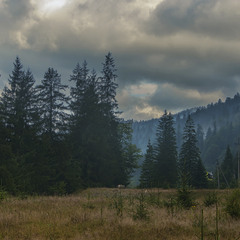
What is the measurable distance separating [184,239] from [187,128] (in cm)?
4271

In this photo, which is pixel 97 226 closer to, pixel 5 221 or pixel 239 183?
pixel 5 221

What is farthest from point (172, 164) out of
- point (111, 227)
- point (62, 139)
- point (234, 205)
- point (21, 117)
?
point (111, 227)

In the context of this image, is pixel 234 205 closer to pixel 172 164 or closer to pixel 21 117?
pixel 21 117

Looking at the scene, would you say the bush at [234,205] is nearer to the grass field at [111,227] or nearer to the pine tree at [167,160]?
the grass field at [111,227]

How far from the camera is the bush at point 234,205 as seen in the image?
968 centimetres

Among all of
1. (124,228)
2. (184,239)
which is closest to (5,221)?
(124,228)

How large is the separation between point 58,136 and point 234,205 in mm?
25011

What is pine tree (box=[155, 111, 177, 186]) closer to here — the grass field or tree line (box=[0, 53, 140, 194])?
tree line (box=[0, 53, 140, 194])

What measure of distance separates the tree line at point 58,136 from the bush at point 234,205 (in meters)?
17.1

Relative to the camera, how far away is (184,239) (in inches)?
265

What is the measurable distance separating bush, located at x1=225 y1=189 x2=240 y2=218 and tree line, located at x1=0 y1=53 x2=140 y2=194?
17.1 metres

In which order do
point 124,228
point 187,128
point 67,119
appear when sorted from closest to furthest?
point 124,228, point 67,119, point 187,128

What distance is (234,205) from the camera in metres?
9.74

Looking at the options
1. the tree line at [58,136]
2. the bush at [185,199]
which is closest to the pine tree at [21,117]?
the tree line at [58,136]
